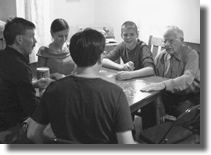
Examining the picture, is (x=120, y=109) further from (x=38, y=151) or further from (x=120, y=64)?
(x=120, y=64)

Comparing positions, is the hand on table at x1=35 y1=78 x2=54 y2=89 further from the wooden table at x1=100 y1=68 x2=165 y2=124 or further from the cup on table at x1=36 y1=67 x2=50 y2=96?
the wooden table at x1=100 y1=68 x2=165 y2=124

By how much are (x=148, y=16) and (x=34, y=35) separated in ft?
2.09

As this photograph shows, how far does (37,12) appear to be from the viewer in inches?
58.6

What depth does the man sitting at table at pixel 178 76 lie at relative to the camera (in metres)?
1.56

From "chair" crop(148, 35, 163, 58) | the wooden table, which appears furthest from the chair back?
"chair" crop(148, 35, 163, 58)

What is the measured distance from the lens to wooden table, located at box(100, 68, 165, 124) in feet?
5.16

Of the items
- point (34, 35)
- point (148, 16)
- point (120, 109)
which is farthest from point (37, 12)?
point (120, 109)

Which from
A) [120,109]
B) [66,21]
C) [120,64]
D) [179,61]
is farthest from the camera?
[120,64]

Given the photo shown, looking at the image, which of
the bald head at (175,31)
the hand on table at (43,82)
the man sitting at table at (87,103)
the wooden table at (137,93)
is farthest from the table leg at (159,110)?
the hand on table at (43,82)

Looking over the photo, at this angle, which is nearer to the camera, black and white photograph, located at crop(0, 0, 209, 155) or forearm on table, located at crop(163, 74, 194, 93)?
black and white photograph, located at crop(0, 0, 209, 155)

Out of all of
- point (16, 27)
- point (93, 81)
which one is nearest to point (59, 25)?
point (16, 27)

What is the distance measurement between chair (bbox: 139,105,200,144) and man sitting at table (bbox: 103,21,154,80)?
1.40 ft

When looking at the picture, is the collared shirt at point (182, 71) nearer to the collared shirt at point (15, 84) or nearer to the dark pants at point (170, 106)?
Answer: the dark pants at point (170, 106)

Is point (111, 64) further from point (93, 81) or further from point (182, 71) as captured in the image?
point (93, 81)
